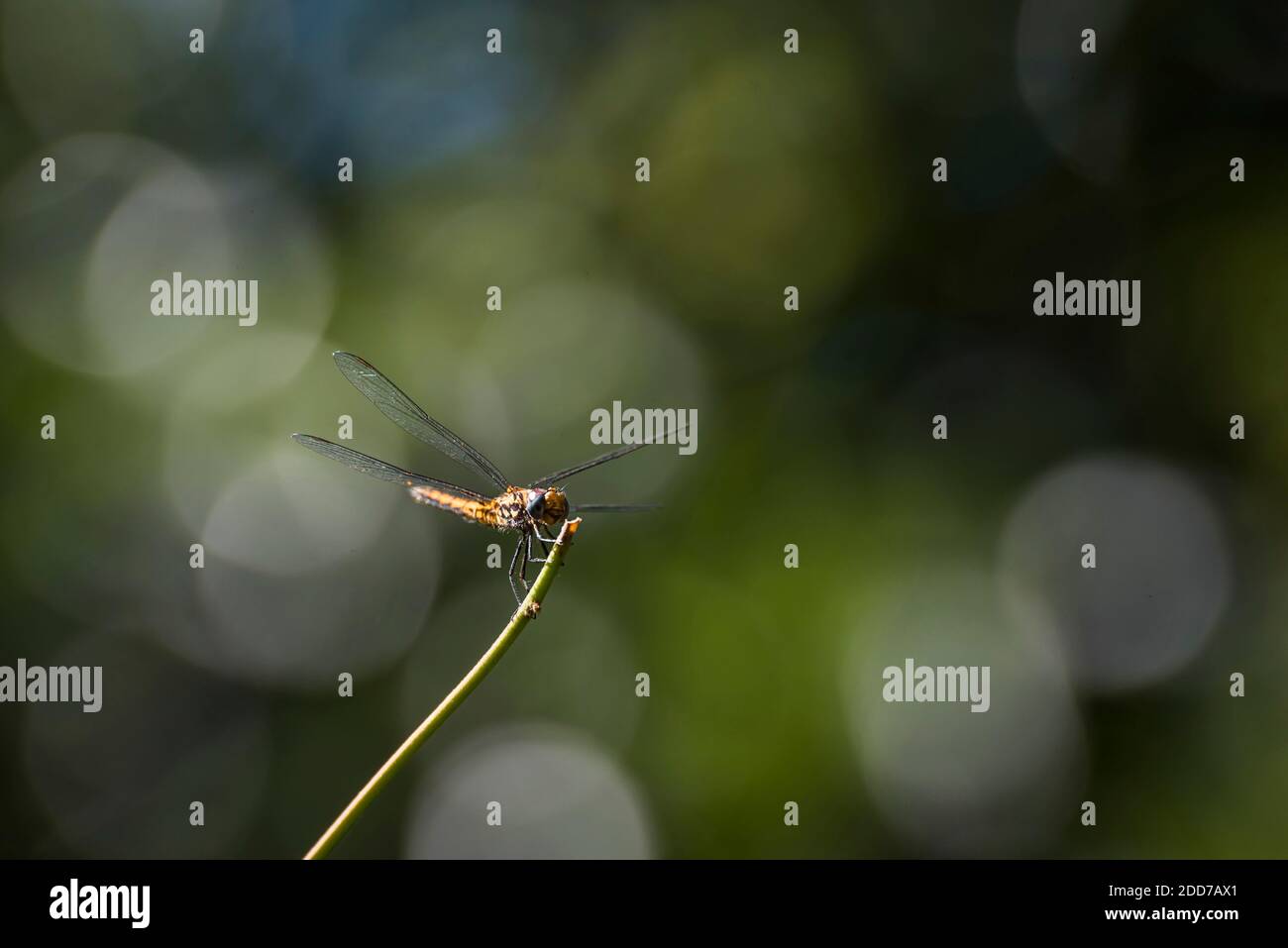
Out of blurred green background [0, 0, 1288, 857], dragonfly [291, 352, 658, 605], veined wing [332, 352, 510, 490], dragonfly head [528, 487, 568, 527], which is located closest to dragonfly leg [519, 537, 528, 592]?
dragonfly [291, 352, 658, 605]

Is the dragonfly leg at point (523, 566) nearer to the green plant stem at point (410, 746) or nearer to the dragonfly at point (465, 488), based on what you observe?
the dragonfly at point (465, 488)

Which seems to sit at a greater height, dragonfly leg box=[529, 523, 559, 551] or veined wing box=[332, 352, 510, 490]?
veined wing box=[332, 352, 510, 490]

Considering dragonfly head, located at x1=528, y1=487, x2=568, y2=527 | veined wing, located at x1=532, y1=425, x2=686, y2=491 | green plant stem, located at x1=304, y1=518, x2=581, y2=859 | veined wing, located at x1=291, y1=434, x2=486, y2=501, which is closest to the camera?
green plant stem, located at x1=304, y1=518, x2=581, y2=859

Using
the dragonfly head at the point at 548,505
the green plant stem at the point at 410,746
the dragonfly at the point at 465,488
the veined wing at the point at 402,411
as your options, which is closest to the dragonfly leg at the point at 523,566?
the dragonfly at the point at 465,488

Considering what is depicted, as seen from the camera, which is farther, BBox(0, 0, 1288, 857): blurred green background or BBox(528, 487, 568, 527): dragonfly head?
BBox(0, 0, 1288, 857): blurred green background

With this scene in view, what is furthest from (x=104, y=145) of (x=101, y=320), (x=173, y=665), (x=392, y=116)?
(x=173, y=665)

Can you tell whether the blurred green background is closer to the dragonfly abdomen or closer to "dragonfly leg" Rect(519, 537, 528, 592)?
the dragonfly abdomen

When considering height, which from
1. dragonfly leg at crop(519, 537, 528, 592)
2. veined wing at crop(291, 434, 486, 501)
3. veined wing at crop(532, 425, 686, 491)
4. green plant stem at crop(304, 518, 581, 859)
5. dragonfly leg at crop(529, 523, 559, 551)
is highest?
veined wing at crop(291, 434, 486, 501)
